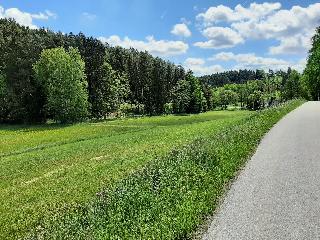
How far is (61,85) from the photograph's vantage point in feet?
263

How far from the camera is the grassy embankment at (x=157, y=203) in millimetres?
9938

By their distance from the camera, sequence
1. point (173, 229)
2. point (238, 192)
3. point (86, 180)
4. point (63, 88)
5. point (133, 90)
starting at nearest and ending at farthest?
point (173, 229) < point (238, 192) < point (86, 180) < point (63, 88) < point (133, 90)

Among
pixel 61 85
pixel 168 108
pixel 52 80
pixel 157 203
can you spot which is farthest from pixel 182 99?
pixel 157 203

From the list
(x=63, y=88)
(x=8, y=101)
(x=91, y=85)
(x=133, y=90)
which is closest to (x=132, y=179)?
(x=63, y=88)

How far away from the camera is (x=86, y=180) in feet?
66.4

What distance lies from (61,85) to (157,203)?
7139 cm

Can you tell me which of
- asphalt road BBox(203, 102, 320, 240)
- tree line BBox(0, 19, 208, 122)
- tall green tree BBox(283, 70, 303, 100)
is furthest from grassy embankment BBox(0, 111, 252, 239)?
tall green tree BBox(283, 70, 303, 100)

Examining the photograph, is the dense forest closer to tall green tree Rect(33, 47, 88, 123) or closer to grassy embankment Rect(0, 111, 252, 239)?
tall green tree Rect(33, 47, 88, 123)

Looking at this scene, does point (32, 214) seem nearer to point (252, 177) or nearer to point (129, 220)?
point (129, 220)

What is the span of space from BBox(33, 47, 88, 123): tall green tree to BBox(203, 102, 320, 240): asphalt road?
2452 inches

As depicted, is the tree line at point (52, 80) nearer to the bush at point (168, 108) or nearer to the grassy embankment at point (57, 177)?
the bush at point (168, 108)

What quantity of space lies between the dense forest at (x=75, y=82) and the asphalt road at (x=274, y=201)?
58437mm

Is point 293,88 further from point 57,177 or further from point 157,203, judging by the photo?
point 157,203

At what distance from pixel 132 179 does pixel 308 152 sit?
1043cm
